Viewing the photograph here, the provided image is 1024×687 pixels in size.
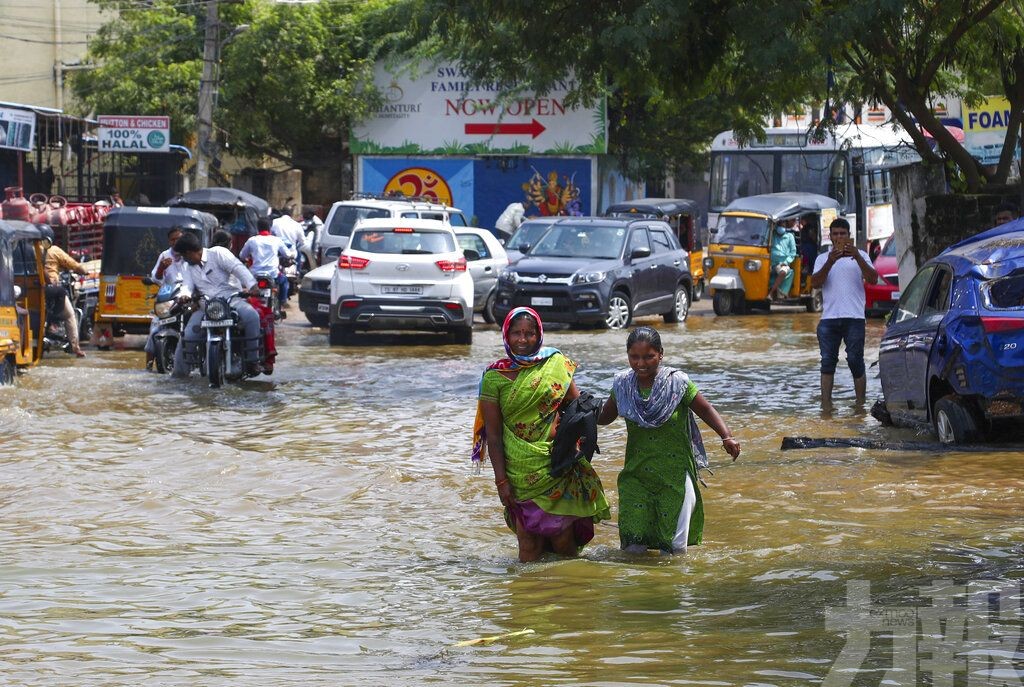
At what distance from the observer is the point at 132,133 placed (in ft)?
97.1

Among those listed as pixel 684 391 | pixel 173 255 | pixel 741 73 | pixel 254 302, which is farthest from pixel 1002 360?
pixel 173 255

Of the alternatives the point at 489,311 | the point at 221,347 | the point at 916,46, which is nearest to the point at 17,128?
the point at 489,311

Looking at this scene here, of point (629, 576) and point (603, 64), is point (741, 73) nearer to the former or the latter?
point (603, 64)

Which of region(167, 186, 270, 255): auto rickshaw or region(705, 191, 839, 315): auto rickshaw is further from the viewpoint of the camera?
region(167, 186, 270, 255): auto rickshaw

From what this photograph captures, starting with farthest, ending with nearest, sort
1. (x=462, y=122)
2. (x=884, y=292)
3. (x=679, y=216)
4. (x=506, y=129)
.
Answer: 1. (x=462, y=122)
2. (x=506, y=129)
3. (x=679, y=216)
4. (x=884, y=292)

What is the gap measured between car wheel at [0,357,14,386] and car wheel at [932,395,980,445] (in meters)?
9.37

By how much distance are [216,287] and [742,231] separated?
1385 centimetres

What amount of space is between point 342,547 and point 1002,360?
15.5ft

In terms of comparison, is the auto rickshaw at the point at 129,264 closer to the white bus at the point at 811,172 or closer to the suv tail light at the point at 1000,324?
the suv tail light at the point at 1000,324

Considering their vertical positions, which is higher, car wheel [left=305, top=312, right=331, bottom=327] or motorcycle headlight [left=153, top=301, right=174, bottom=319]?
motorcycle headlight [left=153, top=301, right=174, bottom=319]

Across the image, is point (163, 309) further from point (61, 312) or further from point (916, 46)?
point (916, 46)

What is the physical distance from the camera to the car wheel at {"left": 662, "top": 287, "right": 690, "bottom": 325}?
26.2m

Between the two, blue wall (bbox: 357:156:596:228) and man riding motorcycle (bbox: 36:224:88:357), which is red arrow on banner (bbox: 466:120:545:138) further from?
man riding motorcycle (bbox: 36:224:88:357)

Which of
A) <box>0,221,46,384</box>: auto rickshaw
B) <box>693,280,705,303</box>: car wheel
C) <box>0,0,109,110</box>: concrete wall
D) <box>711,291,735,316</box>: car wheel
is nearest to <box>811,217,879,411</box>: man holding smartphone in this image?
<box>0,221,46,384</box>: auto rickshaw
